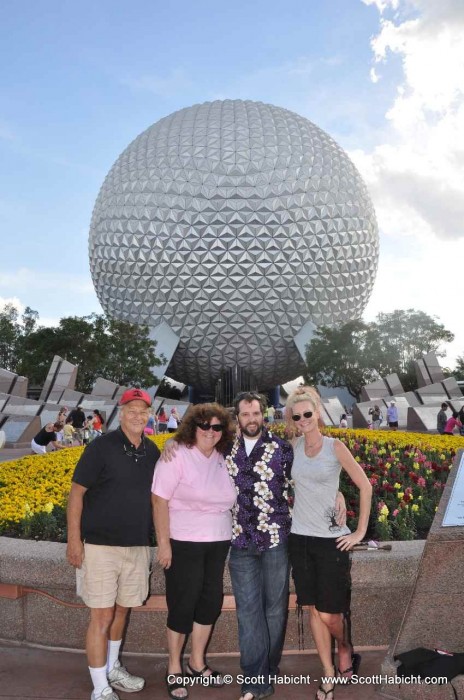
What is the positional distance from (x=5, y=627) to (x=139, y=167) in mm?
32973

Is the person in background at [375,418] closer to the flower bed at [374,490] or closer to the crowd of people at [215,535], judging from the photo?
the flower bed at [374,490]

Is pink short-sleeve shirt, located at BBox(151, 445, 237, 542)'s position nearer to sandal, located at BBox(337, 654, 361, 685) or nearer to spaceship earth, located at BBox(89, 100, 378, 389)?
sandal, located at BBox(337, 654, 361, 685)

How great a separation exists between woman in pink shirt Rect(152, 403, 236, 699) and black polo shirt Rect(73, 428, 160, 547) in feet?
0.47

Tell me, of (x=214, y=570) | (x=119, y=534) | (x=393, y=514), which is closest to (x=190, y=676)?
(x=214, y=570)

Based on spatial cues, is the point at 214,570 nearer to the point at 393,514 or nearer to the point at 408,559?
the point at 408,559

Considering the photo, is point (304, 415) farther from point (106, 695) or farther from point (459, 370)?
point (459, 370)

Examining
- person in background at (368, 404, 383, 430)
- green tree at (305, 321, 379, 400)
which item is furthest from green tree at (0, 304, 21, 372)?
person in background at (368, 404, 383, 430)

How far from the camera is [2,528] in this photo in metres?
5.44

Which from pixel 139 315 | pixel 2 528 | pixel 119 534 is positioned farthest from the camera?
pixel 139 315

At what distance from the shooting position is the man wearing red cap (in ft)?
12.7

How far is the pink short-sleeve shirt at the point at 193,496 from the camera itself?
3.93m

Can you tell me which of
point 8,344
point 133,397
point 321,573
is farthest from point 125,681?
point 8,344

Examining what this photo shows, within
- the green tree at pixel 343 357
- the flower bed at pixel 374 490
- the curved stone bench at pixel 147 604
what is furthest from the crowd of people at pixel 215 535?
the green tree at pixel 343 357

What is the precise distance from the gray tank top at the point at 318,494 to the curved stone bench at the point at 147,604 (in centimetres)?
56
